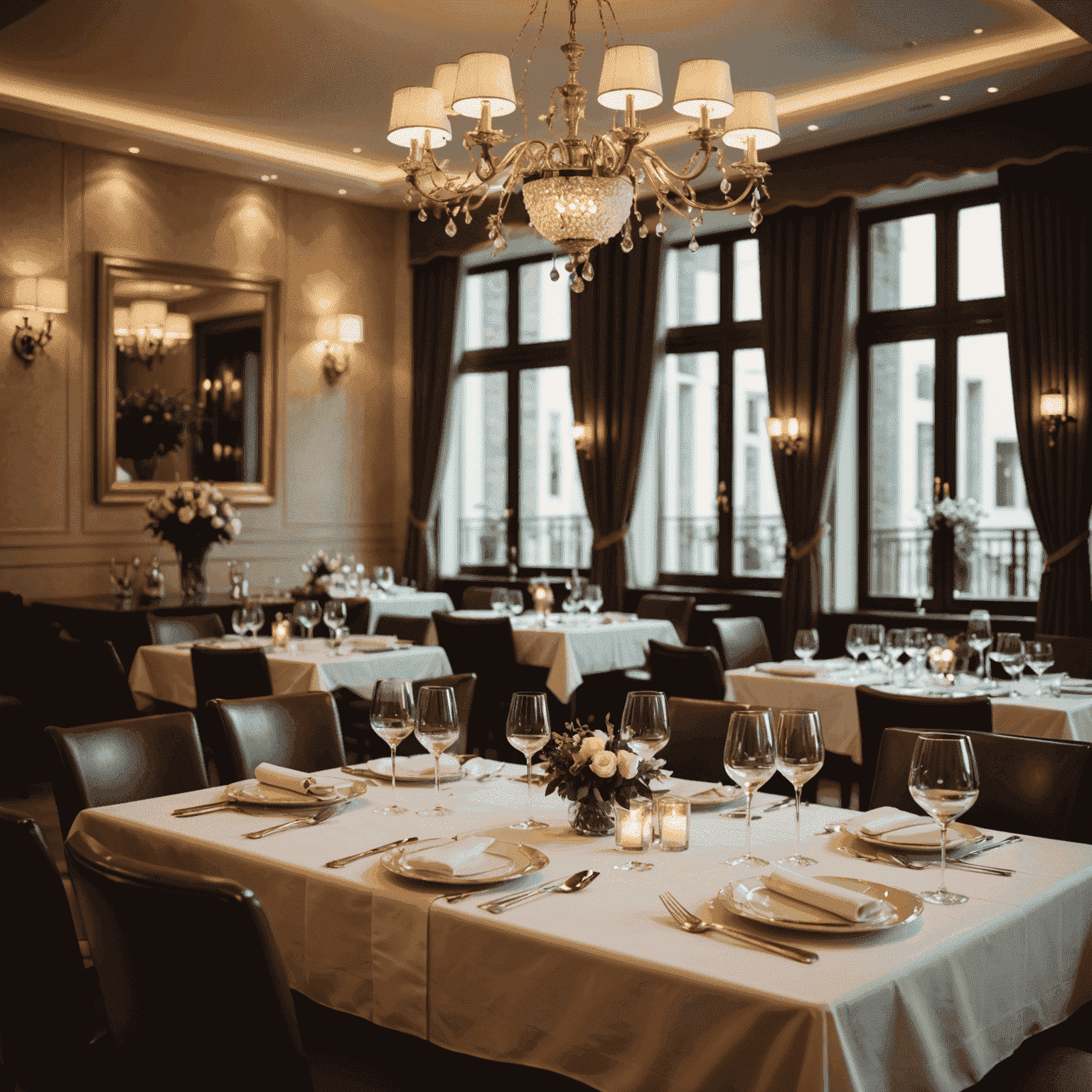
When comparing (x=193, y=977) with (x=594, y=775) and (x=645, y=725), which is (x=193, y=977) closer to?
(x=594, y=775)

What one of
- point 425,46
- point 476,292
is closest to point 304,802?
point 425,46

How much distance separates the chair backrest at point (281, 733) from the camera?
3.05m

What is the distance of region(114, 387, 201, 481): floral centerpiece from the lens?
8703mm

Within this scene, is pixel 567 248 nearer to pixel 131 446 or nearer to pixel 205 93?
pixel 205 93

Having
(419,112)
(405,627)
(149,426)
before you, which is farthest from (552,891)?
(149,426)

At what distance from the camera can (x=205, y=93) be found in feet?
25.7

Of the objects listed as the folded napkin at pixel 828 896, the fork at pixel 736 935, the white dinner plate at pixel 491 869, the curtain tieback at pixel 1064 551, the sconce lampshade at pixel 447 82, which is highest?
the sconce lampshade at pixel 447 82

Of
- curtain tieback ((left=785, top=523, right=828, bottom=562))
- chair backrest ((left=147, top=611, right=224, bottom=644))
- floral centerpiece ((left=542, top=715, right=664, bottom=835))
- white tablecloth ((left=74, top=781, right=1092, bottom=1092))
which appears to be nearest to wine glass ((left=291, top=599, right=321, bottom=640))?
chair backrest ((left=147, top=611, right=224, bottom=644))

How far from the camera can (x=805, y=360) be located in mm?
7961

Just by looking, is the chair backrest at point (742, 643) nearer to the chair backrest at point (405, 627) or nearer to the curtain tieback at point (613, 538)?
the chair backrest at point (405, 627)

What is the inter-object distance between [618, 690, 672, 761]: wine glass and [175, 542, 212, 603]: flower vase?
5.69 m

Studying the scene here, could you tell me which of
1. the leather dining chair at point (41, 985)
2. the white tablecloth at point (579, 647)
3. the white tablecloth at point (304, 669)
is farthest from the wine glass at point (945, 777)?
the white tablecloth at point (579, 647)

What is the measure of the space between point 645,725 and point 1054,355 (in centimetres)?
553

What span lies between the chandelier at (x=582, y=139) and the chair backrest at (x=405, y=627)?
224cm
